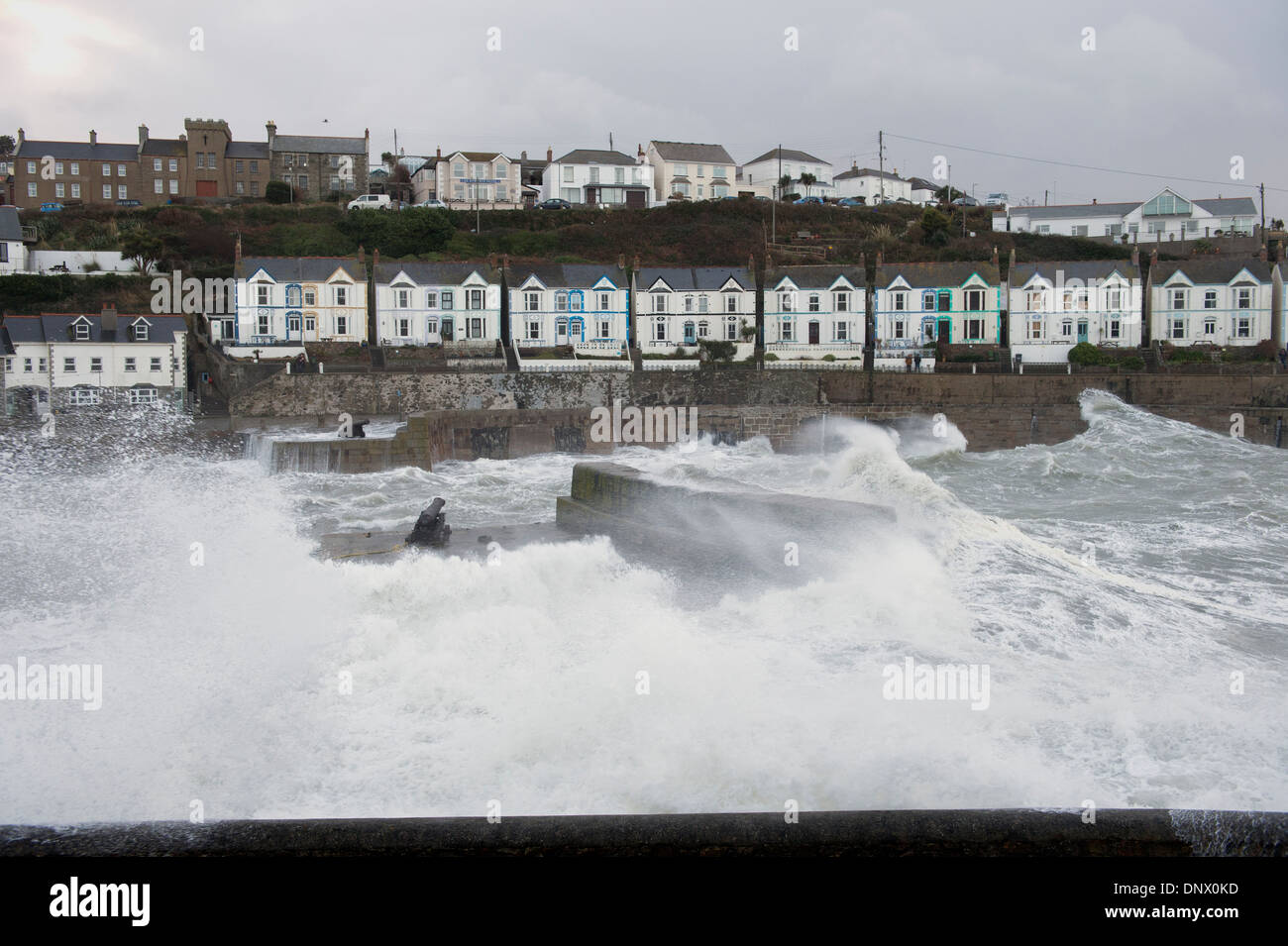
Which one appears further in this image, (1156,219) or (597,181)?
(597,181)

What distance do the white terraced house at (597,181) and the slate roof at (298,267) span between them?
25468 millimetres

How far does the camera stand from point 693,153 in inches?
2621

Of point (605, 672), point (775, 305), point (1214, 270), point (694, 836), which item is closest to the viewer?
point (694, 836)

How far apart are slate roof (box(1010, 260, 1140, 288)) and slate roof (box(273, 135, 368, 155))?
140 feet

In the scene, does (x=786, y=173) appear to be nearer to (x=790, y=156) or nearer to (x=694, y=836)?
(x=790, y=156)

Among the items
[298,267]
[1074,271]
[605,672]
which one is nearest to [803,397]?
[1074,271]

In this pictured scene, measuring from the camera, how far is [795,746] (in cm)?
579

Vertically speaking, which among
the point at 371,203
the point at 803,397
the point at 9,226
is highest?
the point at 371,203

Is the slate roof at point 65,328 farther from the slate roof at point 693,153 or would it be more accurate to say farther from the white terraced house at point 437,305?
the slate roof at point 693,153

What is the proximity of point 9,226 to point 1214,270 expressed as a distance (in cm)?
5285

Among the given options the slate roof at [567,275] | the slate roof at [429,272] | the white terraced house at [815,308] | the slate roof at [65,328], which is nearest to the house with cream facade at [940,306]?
the white terraced house at [815,308]

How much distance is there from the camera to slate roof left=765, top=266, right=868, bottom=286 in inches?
1633

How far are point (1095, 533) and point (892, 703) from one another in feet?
31.5
